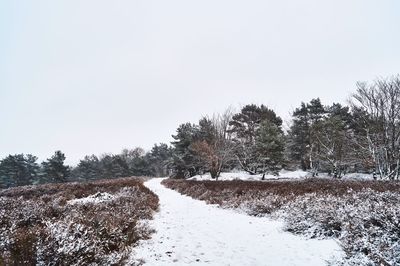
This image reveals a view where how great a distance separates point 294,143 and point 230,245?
41.2 metres

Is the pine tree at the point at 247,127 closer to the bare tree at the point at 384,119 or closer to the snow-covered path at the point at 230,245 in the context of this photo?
the bare tree at the point at 384,119

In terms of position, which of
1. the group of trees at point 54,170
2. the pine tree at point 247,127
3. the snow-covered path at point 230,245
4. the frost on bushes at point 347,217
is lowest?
the snow-covered path at point 230,245

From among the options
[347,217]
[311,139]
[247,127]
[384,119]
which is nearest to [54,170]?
[247,127]

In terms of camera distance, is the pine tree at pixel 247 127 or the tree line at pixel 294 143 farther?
the pine tree at pixel 247 127

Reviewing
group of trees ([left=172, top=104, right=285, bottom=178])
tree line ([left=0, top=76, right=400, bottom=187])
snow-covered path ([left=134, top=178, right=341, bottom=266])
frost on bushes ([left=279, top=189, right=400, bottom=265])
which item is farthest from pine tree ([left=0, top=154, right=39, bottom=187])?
frost on bushes ([left=279, top=189, right=400, bottom=265])

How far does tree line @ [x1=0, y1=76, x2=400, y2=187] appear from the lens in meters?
22.3

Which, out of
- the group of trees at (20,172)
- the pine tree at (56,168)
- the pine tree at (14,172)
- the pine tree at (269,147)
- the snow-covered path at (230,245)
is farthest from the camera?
the pine tree at (14,172)

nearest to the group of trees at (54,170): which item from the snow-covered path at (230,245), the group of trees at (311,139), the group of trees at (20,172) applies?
the group of trees at (20,172)

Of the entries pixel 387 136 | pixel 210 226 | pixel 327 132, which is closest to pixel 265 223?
pixel 210 226

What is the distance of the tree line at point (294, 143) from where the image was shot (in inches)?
880

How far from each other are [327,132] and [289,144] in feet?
40.1

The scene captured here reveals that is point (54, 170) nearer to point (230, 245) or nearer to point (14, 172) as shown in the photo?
point (14, 172)

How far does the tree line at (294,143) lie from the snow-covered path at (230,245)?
16.4 m

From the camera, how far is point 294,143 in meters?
46.3
